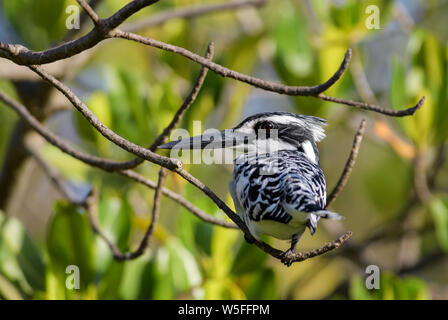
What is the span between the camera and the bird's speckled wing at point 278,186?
1.60 m

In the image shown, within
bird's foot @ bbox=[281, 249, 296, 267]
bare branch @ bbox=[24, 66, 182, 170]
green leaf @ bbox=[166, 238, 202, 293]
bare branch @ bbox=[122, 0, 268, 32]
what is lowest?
bird's foot @ bbox=[281, 249, 296, 267]

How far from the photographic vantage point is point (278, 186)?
170cm

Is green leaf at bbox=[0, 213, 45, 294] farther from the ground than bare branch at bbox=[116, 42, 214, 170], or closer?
closer

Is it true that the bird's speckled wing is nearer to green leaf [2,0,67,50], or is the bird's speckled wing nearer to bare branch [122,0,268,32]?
bare branch [122,0,268,32]

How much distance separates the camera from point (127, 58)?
201 inches

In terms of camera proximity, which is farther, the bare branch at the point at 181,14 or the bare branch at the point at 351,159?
the bare branch at the point at 181,14

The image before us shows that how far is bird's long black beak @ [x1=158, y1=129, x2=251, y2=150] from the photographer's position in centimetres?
178

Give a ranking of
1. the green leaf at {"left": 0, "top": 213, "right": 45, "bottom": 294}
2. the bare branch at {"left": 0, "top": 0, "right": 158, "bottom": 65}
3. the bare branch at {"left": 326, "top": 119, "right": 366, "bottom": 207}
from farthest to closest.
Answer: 1. the green leaf at {"left": 0, "top": 213, "right": 45, "bottom": 294}
2. the bare branch at {"left": 326, "top": 119, "right": 366, "bottom": 207}
3. the bare branch at {"left": 0, "top": 0, "right": 158, "bottom": 65}

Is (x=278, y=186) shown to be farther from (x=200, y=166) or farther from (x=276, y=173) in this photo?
(x=200, y=166)

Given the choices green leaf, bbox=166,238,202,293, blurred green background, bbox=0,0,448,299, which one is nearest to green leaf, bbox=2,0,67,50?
blurred green background, bbox=0,0,448,299

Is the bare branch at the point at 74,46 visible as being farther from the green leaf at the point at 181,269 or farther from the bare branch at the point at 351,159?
the green leaf at the point at 181,269

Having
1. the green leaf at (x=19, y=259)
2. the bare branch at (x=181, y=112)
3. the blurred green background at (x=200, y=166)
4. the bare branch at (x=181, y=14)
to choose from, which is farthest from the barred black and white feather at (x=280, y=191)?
the bare branch at (x=181, y=14)

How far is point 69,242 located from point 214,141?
72 centimetres

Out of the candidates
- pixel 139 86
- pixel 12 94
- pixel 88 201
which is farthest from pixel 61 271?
pixel 12 94
